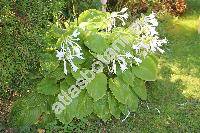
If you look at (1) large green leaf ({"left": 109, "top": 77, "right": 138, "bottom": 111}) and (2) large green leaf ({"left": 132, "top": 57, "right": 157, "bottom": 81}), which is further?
(2) large green leaf ({"left": 132, "top": 57, "right": 157, "bottom": 81})

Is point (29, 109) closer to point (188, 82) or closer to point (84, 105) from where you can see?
point (84, 105)

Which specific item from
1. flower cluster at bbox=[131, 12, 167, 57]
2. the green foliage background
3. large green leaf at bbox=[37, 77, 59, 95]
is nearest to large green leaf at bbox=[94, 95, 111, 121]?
large green leaf at bbox=[37, 77, 59, 95]

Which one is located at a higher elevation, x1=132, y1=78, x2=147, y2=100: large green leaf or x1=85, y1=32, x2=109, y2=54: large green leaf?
x1=85, y1=32, x2=109, y2=54: large green leaf

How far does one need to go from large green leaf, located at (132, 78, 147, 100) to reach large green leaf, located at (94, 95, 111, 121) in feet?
2.08

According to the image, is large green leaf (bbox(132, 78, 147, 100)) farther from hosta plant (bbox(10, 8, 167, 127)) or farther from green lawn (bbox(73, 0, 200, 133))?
green lawn (bbox(73, 0, 200, 133))

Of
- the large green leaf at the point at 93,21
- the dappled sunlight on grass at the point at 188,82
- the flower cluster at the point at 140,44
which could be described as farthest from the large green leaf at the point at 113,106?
the dappled sunlight on grass at the point at 188,82

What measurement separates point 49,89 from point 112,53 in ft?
4.11

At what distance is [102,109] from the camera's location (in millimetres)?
7145

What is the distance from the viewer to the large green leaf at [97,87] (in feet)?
22.9

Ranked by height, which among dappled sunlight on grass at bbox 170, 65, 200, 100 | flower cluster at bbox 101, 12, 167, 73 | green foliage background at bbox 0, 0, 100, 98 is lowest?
dappled sunlight on grass at bbox 170, 65, 200, 100

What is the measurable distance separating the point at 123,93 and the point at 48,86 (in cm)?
130

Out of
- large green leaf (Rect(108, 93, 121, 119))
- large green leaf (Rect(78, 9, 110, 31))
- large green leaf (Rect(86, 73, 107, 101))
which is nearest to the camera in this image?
large green leaf (Rect(86, 73, 107, 101))

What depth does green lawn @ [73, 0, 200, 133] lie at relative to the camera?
7258mm

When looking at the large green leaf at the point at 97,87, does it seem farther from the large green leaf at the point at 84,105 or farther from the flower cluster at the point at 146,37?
the flower cluster at the point at 146,37
